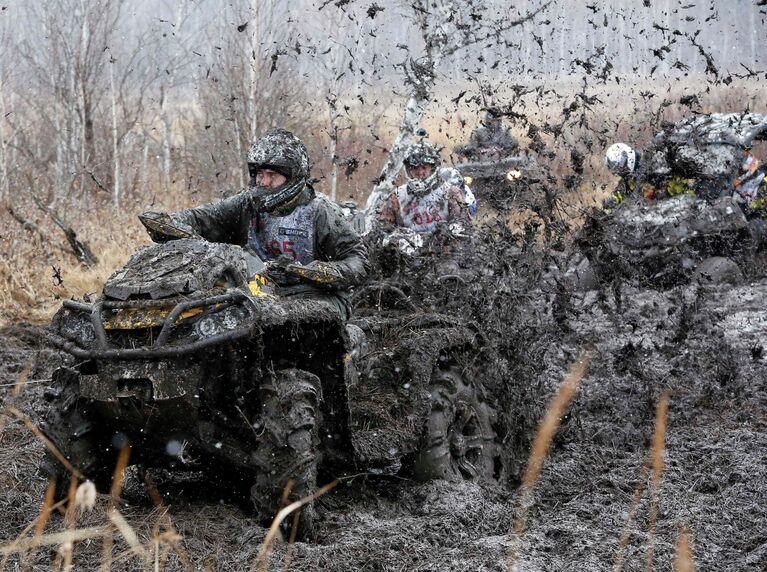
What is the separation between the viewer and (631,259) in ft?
40.3

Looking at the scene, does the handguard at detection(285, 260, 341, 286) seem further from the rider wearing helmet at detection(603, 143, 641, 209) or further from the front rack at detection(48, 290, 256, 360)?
the rider wearing helmet at detection(603, 143, 641, 209)

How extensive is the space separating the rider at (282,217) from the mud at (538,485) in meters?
1.19

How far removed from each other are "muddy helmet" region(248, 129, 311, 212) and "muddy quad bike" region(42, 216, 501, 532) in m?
0.96

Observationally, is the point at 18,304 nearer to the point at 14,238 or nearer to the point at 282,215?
the point at 14,238

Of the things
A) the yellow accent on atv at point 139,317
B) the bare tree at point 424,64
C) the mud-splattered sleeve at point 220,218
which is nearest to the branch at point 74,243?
the bare tree at point 424,64

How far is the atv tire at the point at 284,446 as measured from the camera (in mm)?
4516

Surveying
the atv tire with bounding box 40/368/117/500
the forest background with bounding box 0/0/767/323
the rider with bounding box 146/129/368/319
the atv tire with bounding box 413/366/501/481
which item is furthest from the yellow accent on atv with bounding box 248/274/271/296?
the forest background with bounding box 0/0/767/323

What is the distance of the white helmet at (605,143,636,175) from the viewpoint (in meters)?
12.9

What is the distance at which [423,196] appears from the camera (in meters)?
11.6

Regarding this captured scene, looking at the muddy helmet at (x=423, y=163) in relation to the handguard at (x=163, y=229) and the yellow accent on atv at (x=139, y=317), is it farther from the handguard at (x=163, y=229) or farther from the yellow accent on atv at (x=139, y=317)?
the yellow accent on atv at (x=139, y=317)

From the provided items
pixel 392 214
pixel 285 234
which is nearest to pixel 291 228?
pixel 285 234

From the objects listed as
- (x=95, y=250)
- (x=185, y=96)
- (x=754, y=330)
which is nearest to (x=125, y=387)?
(x=754, y=330)

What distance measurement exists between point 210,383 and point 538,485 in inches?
91.9

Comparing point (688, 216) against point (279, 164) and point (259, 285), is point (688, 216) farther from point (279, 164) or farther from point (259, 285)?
point (259, 285)
